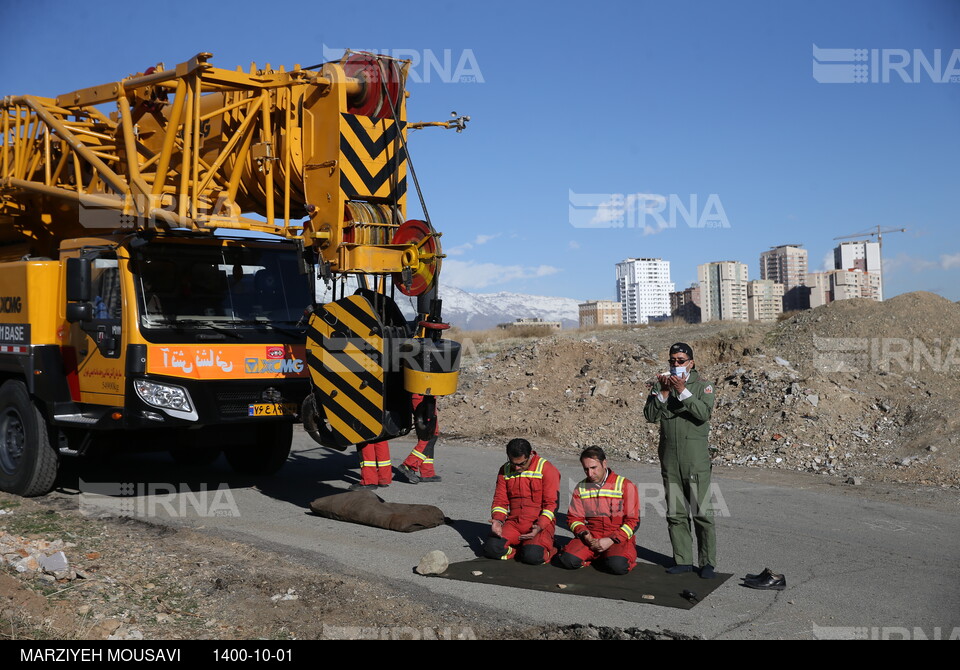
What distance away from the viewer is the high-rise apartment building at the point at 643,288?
153375mm

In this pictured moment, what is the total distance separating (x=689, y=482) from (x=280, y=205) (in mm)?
4876

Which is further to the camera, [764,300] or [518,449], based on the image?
[764,300]

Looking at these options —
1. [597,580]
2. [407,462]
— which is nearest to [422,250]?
[407,462]

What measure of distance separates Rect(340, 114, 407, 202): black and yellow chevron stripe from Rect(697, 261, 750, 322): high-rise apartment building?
85.1 meters

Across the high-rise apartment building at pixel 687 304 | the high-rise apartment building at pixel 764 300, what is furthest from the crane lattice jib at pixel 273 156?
the high-rise apartment building at pixel 687 304

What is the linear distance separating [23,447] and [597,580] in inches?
258

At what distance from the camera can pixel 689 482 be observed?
6.43 m

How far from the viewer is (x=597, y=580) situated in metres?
6.29

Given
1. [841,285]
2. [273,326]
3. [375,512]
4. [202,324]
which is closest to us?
[375,512]

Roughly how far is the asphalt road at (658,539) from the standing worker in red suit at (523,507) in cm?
39

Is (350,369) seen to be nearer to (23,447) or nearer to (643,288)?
(23,447)

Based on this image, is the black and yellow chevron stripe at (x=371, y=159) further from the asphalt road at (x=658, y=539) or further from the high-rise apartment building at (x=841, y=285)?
the high-rise apartment building at (x=841, y=285)

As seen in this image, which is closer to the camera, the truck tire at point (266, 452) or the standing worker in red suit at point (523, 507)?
the standing worker in red suit at point (523, 507)
